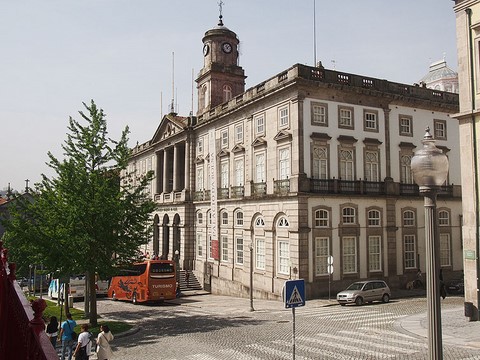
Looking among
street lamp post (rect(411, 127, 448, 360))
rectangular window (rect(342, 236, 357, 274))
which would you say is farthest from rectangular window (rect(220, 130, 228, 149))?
street lamp post (rect(411, 127, 448, 360))

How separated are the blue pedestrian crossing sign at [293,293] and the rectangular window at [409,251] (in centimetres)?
2707

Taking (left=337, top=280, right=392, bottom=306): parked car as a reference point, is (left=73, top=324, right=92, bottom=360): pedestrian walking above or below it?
above

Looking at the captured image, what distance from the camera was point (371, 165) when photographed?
117 ft

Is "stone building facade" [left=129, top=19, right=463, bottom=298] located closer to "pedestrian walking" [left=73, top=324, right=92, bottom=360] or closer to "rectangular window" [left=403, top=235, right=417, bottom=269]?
"rectangular window" [left=403, top=235, right=417, bottom=269]

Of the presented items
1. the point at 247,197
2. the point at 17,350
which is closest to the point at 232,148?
the point at 247,197

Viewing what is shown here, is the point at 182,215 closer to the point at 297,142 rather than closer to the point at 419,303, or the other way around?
the point at 297,142

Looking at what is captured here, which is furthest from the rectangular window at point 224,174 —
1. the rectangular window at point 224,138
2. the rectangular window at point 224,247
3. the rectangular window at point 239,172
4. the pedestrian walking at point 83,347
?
the pedestrian walking at point 83,347

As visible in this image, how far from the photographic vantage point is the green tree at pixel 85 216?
22.5 metres

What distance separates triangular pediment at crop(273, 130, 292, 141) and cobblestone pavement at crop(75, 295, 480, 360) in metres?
11.7

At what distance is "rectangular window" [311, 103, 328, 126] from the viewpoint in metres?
33.2

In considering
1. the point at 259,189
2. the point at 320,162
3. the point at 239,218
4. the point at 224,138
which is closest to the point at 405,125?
the point at 320,162

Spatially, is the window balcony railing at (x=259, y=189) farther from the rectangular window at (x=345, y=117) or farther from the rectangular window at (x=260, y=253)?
the rectangular window at (x=345, y=117)

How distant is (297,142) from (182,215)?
70.6 ft

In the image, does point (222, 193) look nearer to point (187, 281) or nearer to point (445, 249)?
point (187, 281)
